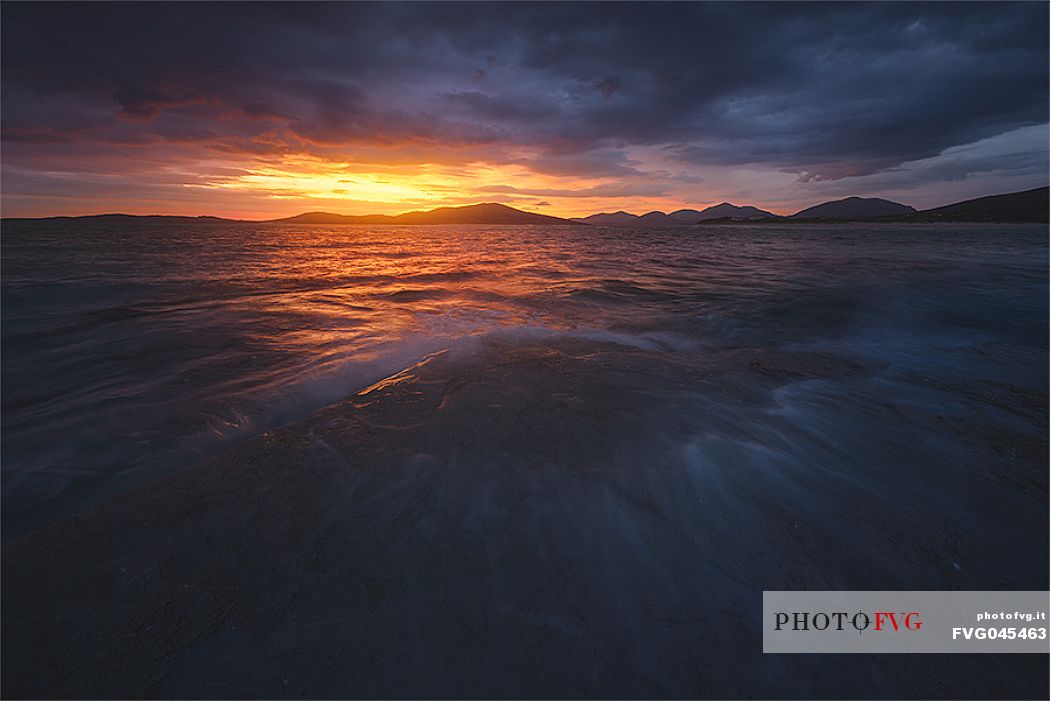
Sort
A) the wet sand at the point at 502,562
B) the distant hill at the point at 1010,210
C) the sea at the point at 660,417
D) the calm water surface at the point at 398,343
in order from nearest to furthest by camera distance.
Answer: the wet sand at the point at 502,562 < the sea at the point at 660,417 < the calm water surface at the point at 398,343 < the distant hill at the point at 1010,210

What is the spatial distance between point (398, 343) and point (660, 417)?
17.4 feet

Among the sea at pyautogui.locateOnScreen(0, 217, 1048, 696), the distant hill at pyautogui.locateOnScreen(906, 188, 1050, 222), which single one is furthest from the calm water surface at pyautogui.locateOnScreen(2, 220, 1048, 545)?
the distant hill at pyautogui.locateOnScreen(906, 188, 1050, 222)

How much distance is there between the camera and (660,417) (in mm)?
4531

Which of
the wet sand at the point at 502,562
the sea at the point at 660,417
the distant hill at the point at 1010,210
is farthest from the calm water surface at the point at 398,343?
the distant hill at the point at 1010,210

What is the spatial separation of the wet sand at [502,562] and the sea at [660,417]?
1.2 inches

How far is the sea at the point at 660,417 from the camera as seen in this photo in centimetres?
279

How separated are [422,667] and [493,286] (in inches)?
546

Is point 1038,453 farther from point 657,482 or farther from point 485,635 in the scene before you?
point 485,635

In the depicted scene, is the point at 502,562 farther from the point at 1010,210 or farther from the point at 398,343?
the point at 1010,210

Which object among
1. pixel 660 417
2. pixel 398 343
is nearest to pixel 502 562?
pixel 660 417

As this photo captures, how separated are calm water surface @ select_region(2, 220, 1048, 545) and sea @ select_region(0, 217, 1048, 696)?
0.17 ft

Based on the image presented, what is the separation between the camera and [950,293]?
12789 millimetres

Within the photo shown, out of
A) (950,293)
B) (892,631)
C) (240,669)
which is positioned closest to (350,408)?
(240,669)

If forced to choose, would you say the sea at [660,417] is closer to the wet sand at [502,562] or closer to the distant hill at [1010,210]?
the wet sand at [502,562]
